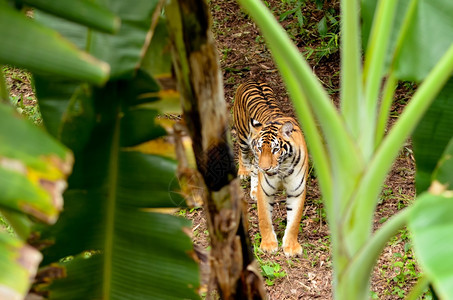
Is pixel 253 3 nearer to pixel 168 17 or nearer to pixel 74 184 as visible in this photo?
pixel 168 17

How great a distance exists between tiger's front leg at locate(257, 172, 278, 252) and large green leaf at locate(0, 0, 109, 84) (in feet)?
10.2

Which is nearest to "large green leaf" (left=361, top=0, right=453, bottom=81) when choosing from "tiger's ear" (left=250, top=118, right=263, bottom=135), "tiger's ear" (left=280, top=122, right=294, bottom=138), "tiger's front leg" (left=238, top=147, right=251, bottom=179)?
"tiger's ear" (left=280, top=122, right=294, bottom=138)

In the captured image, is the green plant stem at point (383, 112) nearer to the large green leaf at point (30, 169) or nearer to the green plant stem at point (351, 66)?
the green plant stem at point (351, 66)

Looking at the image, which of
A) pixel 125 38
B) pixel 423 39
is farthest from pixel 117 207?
pixel 423 39

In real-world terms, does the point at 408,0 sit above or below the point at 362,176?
above

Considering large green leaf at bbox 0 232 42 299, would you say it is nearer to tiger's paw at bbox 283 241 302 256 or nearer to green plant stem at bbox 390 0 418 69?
green plant stem at bbox 390 0 418 69

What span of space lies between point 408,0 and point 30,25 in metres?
0.87

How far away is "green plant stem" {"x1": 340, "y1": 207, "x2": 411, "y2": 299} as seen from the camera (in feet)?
3.19

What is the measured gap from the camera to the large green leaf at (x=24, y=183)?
1.89 ft

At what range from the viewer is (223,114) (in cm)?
104

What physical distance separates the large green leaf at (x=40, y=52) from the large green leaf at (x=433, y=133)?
76 cm

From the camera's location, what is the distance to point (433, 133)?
1.17 metres

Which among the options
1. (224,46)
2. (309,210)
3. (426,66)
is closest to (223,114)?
(426,66)

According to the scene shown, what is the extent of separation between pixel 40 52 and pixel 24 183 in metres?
0.14
